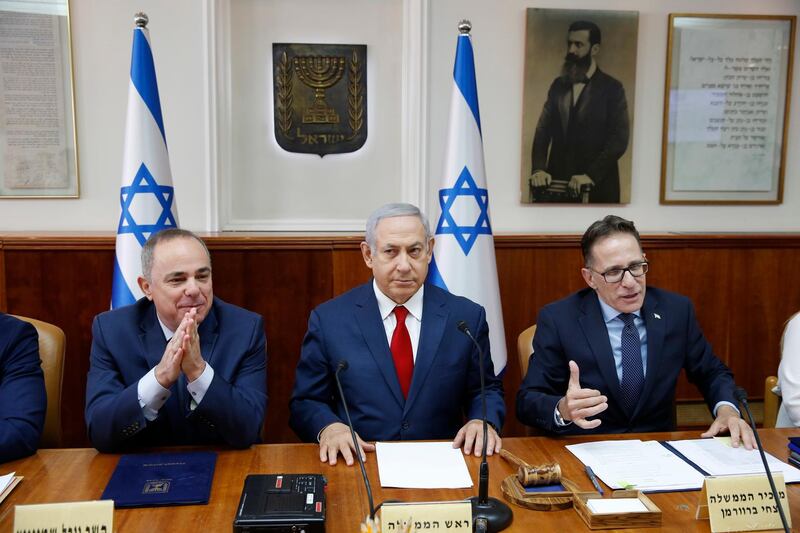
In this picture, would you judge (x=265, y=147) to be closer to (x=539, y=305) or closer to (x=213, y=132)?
(x=213, y=132)

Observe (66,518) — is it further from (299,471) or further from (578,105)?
(578,105)

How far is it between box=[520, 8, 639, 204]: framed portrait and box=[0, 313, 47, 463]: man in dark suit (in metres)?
2.75

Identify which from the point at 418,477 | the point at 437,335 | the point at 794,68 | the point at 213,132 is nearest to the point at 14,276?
the point at 213,132

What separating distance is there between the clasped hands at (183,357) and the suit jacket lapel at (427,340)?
2.12ft

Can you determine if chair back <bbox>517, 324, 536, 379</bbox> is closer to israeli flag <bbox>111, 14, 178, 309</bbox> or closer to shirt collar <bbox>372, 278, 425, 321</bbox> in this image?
shirt collar <bbox>372, 278, 425, 321</bbox>

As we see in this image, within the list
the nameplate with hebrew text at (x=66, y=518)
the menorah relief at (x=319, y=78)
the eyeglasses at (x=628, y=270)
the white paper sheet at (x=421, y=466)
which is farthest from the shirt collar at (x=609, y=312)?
the menorah relief at (x=319, y=78)

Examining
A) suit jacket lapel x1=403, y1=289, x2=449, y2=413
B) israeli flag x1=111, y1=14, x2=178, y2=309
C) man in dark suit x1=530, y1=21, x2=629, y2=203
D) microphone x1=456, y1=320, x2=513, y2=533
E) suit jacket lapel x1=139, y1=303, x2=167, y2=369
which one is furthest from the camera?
man in dark suit x1=530, y1=21, x2=629, y2=203

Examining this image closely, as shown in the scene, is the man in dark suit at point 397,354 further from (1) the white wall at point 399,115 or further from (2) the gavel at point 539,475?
(1) the white wall at point 399,115

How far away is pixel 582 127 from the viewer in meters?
3.80

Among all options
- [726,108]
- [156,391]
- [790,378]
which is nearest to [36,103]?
[156,391]

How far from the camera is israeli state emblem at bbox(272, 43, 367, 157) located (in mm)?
3641

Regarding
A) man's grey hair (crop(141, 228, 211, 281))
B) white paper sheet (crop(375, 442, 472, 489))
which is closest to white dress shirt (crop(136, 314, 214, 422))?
man's grey hair (crop(141, 228, 211, 281))

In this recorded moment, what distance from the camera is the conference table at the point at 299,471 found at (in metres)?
1.30

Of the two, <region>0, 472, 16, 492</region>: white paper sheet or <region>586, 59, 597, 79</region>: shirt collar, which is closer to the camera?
<region>0, 472, 16, 492</region>: white paper sheet
